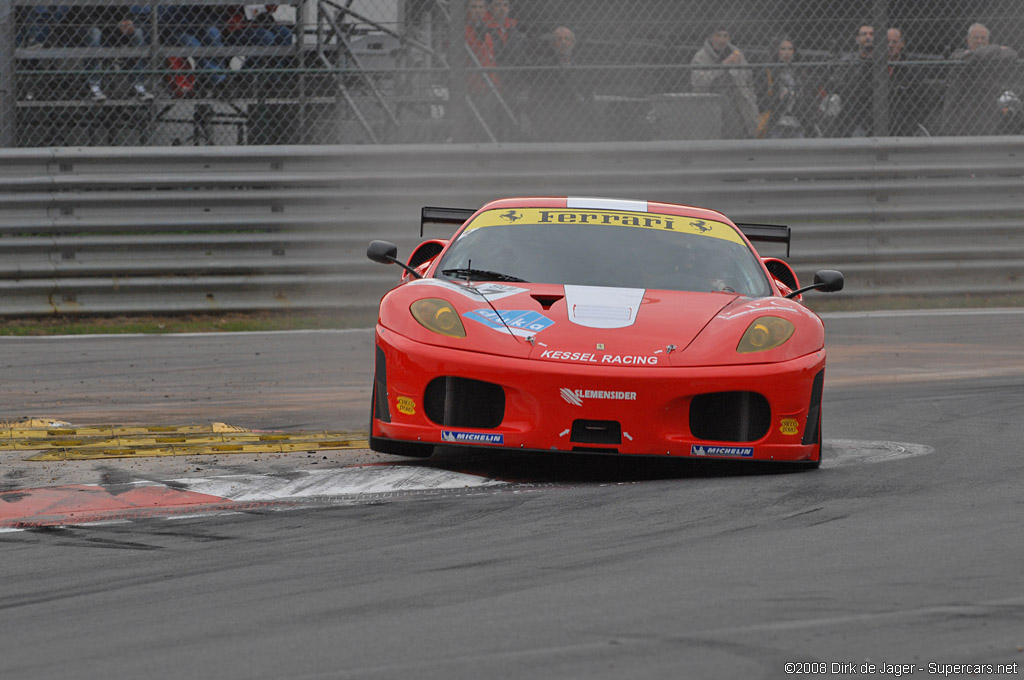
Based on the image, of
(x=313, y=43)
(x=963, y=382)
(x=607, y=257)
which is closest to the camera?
(x=607, y=257)

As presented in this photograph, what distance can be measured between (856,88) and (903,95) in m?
0.53

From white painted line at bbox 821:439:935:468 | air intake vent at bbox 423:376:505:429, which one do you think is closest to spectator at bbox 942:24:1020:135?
white painted line at bbox 821:439:935:468

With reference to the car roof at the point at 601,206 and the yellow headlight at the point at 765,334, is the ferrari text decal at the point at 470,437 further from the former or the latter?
the car roof at the point at 601,206

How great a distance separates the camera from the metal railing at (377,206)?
396 inches

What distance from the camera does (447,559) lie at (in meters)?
3.63

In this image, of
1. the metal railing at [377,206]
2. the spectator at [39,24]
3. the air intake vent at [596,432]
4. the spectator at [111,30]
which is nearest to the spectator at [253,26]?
the spectator at [111,30]

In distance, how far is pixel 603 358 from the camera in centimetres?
482

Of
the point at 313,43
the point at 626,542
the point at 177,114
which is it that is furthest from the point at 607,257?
the point at 313,43

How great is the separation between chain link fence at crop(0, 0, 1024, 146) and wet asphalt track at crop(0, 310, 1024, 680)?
5.52 metres

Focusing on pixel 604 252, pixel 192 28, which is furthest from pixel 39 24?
pixel 604 252

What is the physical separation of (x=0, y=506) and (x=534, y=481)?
1778 mm

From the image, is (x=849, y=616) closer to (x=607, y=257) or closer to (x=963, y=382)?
(x=607, y=257)

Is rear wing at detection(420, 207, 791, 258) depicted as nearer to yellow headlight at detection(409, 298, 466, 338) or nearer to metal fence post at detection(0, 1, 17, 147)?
yellow headlight at detection(409, 298, 466, 338)

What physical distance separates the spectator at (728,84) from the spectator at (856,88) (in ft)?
2.16
